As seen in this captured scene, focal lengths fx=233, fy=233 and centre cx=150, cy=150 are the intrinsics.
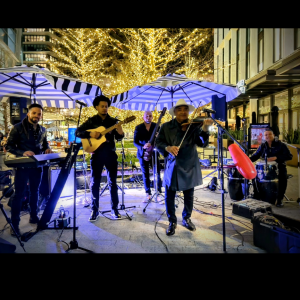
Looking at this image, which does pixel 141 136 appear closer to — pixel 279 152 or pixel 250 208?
pixel 250 208

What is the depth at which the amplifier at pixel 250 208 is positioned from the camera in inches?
161

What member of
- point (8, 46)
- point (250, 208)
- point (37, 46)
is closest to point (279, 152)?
point (250, 208)

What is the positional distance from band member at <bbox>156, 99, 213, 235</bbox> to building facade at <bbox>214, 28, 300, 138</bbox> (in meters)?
8.00

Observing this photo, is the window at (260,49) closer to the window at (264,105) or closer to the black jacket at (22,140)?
the window at (264,105)

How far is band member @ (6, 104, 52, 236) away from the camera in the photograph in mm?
3725

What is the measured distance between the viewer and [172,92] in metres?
6.20

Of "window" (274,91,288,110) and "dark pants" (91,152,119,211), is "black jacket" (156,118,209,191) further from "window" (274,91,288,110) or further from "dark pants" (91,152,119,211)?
"window" (274,91,288,110)

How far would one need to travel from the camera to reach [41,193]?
5.37 m

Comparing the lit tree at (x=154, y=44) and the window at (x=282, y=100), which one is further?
the window at (x=282, y=100)

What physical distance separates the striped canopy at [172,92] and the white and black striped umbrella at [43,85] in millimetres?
958

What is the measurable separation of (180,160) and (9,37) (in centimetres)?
4050

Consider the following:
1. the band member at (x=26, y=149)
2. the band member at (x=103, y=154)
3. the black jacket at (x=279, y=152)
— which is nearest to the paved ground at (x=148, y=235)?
the band member at (x=26, y=149)
